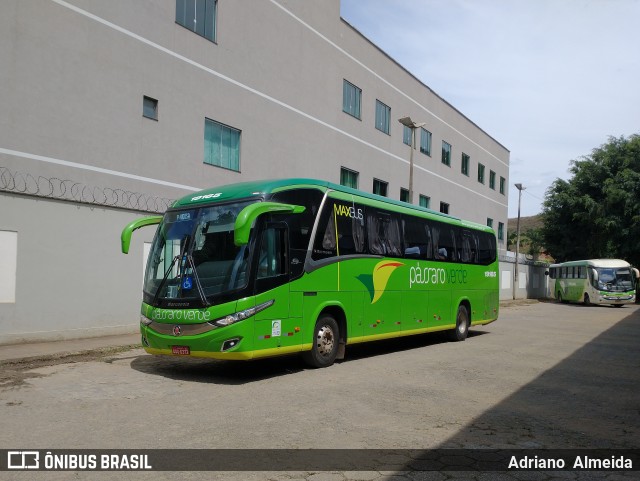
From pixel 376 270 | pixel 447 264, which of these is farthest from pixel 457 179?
pixel 376 270

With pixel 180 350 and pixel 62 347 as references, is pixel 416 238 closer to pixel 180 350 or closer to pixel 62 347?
pixel 180 350

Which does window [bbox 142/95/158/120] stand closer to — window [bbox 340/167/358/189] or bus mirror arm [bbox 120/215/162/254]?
bus mirror arm [bbox 120/215/162/254]

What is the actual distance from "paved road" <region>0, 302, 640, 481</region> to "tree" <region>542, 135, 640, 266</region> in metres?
36.4

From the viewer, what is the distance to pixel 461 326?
1652 centimetres

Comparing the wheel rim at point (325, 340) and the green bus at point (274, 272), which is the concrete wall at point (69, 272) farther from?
the wheel rim at point (325, 340)

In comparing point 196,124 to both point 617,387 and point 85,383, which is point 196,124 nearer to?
point 85,383

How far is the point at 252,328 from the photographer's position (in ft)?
30.2

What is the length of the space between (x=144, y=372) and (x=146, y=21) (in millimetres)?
10565

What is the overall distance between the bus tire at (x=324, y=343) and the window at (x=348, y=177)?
15.3 meters

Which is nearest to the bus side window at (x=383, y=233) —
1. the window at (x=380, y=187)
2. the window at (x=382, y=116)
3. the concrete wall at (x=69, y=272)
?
the concrete wall at (x=69, y=272)

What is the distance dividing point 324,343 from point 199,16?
12160 millimetres

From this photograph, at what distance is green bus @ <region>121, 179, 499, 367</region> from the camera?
30.1 ft

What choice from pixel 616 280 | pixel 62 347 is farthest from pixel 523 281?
pixel 62 347

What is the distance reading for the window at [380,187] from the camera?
29.0 meters
